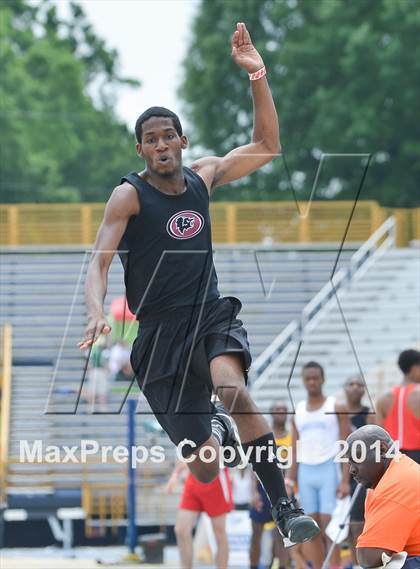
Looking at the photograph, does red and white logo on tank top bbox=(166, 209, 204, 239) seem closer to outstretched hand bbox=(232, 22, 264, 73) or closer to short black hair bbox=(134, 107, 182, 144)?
short black hair bbox=(134, 107, 182, 144)

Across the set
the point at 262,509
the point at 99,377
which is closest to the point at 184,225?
the point at 262,509

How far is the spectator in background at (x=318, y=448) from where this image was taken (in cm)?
1202

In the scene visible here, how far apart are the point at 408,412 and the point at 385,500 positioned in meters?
3.67

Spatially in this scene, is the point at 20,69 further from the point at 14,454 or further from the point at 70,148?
the point at 14,454

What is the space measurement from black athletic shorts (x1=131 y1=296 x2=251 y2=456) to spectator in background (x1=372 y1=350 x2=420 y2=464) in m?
3.21

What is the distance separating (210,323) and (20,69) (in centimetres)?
3862

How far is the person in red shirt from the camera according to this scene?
12.4 metres

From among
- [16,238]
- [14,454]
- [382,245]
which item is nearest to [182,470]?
[14,454]

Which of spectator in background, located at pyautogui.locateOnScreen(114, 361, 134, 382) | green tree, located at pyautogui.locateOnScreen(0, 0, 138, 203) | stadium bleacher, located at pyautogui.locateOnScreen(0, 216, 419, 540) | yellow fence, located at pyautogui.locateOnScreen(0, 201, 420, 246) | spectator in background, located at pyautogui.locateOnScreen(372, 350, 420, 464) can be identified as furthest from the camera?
green tree, located at pyautogui.locateOnScreen(0, 0, 138, 203)

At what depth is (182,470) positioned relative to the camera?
14.1m

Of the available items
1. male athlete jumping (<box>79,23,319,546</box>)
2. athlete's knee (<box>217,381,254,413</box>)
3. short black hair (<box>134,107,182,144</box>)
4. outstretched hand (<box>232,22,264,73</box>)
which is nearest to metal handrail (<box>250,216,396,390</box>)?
outstretched hand (<box>232,22,264,73</box>)

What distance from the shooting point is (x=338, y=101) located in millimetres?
35781

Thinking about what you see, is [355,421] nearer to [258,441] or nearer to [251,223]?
[258,441]

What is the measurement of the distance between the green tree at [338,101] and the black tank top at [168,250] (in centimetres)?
2581
